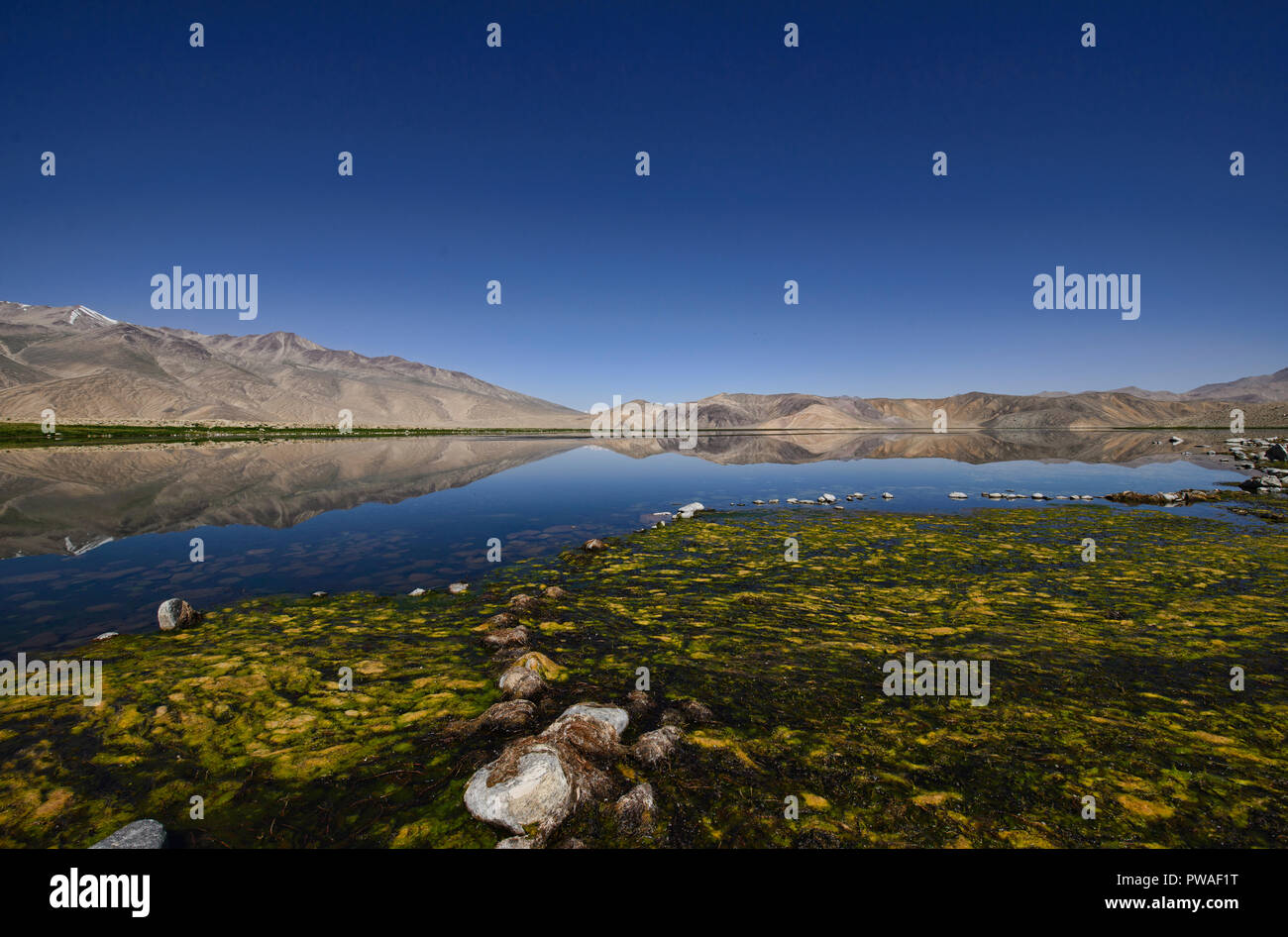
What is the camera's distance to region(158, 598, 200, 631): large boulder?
9758 millimetres

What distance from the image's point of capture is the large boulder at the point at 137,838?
4332 millimetres

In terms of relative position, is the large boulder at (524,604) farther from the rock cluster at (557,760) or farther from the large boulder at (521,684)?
the large boulder at (521,684)

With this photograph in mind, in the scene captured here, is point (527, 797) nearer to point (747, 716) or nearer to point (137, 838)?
point (747, 716)

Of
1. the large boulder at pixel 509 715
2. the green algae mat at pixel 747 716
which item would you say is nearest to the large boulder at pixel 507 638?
the green algae mat at pixel 747 716

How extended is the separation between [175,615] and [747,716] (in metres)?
11.4

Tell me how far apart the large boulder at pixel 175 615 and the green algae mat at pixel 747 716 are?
0.30 meters

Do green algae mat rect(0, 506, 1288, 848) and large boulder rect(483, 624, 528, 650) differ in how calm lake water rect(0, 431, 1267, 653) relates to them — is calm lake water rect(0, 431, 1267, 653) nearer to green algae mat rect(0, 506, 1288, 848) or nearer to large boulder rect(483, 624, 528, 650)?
green algae mat rect(0, 506, 1288, 848)

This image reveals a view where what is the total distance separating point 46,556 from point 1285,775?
2659cm

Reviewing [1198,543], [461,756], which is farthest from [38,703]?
[1198,543]

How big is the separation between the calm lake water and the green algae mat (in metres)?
2.68

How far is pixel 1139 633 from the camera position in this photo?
9.33 m

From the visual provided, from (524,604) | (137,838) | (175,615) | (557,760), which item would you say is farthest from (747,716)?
(175,615)

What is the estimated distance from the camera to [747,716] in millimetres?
6758
